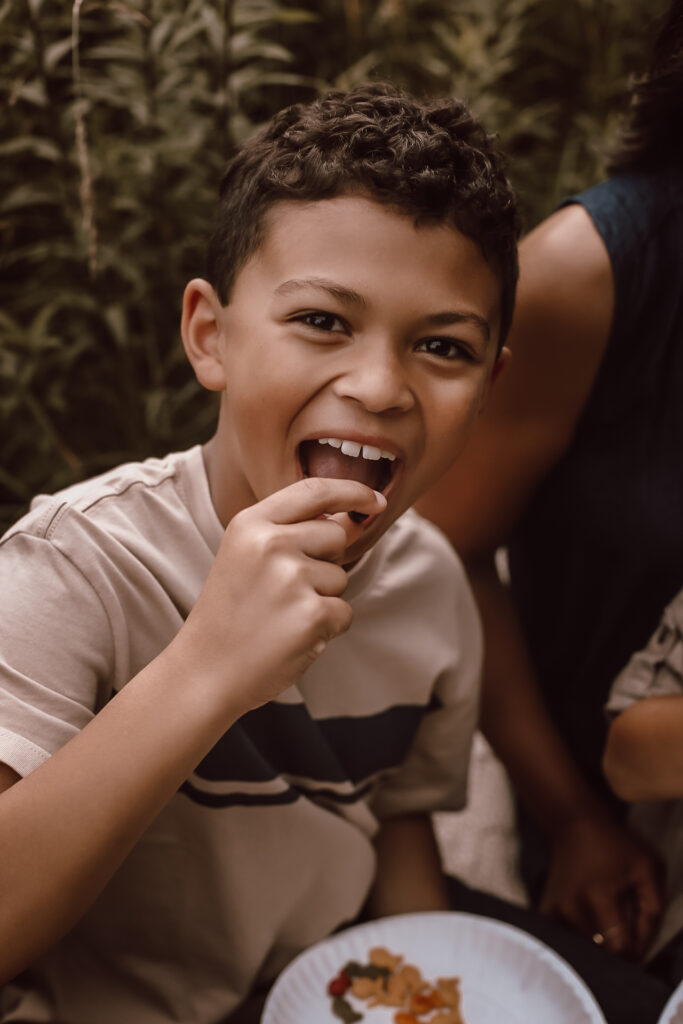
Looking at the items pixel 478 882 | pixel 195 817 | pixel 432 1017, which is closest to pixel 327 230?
pixel 195 817

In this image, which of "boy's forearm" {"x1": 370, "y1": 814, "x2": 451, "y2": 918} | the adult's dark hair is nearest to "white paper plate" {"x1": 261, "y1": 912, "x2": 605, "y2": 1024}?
"boy's forearm" {"x1": 370, "y1": 814, "x2": 451, "y2": 918}

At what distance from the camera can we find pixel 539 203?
3268 millimetres

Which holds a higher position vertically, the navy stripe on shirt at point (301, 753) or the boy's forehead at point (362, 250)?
the boy's forehead at point (362, 250)

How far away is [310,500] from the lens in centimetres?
78

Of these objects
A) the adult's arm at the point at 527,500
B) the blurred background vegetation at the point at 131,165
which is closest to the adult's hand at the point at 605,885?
the adult's arm at the point at 527,500

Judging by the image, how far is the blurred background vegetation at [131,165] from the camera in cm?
182

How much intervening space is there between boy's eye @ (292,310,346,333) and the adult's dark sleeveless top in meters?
0.52

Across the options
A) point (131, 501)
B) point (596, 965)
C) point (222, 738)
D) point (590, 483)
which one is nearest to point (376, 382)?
point (131, 501)

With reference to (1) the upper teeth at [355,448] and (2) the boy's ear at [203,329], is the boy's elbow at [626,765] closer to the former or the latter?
(1) the upper teeth at [355,448]

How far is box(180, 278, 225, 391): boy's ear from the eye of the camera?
3.27 feet

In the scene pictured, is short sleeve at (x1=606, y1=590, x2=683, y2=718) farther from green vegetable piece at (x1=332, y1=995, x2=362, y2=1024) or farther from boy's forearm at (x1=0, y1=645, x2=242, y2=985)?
boy's forearm at (x1=0, y1=645, x2=242, y2=985)

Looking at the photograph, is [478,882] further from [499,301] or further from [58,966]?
[499,301]

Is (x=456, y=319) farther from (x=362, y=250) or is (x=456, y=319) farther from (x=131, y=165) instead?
(x=131, y=165)

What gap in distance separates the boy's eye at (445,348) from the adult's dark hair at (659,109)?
546 mm
